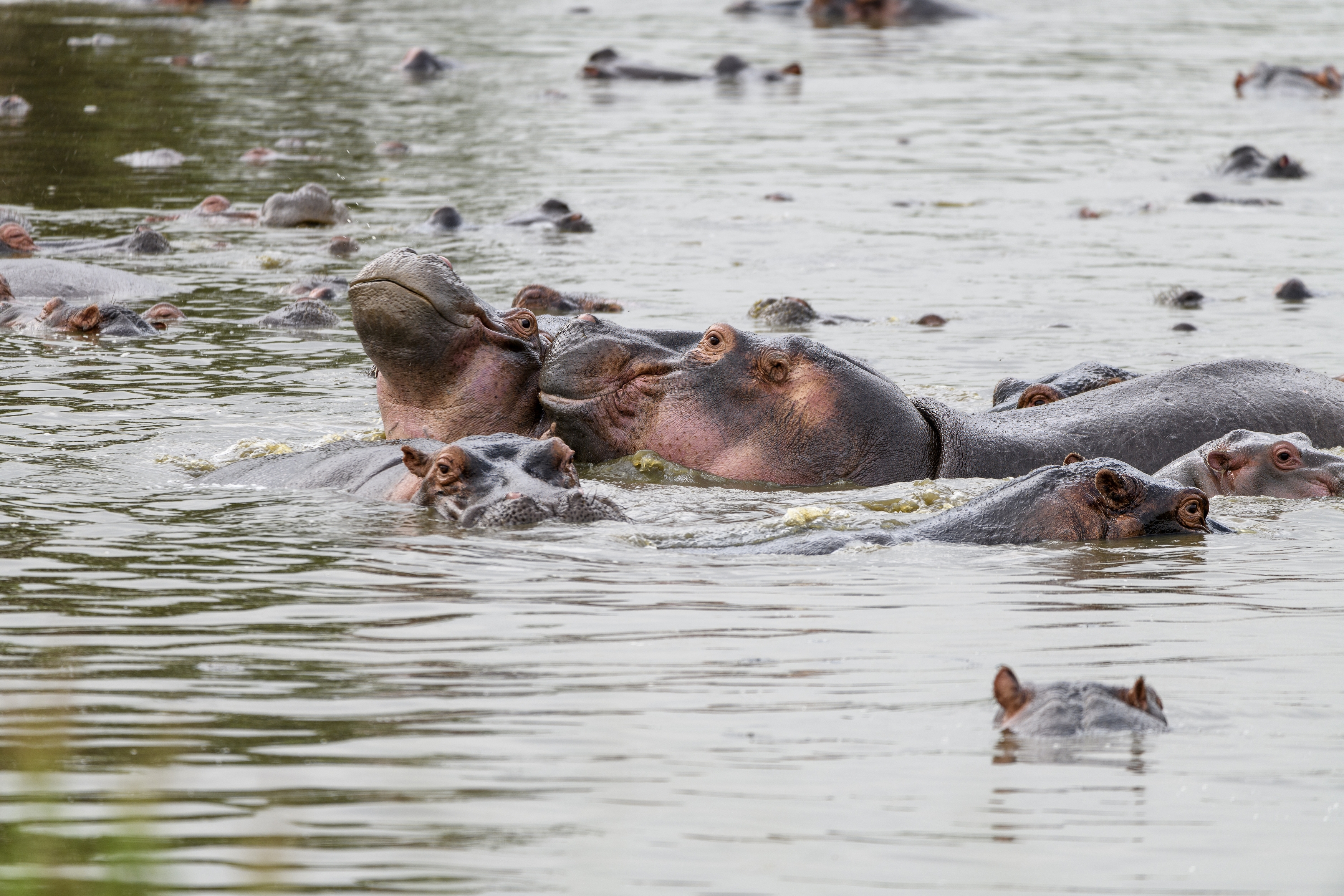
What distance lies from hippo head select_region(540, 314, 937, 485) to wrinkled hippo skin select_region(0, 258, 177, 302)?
16.2 feet

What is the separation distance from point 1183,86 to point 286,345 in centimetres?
1682

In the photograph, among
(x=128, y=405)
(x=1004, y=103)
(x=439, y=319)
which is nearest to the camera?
(x=439, y=319)

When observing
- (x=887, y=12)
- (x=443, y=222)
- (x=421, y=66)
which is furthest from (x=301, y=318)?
(x=887, y=12)

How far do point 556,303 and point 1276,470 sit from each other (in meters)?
4.63

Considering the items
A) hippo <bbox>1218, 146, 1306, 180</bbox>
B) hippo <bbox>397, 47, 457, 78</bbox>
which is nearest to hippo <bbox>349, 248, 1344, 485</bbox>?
hippo <bbox>1218, 146, 1306, 180</bbox>

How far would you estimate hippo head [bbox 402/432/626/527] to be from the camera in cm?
684

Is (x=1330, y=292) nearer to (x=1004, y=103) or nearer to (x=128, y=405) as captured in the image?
(x=128, y=405)

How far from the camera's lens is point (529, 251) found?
14.4 metres

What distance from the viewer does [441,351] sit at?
8.02 meters

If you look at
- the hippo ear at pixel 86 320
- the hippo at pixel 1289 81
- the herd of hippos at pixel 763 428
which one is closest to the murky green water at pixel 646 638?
the herd of hippos at pixel 763 428

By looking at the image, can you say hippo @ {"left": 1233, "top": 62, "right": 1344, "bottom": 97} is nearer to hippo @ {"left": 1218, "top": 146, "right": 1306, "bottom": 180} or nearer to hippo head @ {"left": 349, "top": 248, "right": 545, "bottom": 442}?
hippo @ {"left": 1218, "top": 146, "right": 1306, "bottom": 180}

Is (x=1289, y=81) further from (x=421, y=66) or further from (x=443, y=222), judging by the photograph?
(x=443, y=222)

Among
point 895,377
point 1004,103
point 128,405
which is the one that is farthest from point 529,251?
point 1004,103

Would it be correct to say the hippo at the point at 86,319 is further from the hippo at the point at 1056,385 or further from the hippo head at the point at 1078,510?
the hippo head at the point at 1078,510
